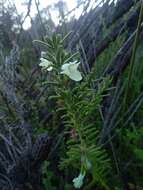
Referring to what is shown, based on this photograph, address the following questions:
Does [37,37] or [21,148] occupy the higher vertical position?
[37,37]

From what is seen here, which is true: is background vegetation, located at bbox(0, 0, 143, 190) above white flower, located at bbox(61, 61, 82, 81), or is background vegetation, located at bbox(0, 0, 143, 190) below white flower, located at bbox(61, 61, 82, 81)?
below

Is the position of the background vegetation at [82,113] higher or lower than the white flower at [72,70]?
lower

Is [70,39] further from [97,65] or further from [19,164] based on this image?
[19,164]

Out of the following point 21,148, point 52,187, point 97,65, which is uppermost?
point 97,65

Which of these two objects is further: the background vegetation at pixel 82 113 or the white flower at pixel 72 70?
the background vegetation at pixel 82 113

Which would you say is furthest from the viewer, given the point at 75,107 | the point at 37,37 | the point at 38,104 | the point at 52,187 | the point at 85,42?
the point at 37,37

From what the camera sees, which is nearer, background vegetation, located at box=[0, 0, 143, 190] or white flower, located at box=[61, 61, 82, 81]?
white flower, located at box=[61, 61, 82, 81]

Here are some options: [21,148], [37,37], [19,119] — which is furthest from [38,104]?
[37,37]

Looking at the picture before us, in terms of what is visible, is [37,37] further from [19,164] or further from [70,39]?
[19,164]

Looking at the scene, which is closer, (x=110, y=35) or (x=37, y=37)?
(x=110, y=35)

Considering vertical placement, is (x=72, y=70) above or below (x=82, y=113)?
above

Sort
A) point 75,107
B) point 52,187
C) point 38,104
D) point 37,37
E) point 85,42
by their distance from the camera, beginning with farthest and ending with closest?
1. point 37,37
2. point 85,42
3. point 38,104
4. point 52,187
5. point 75,107
